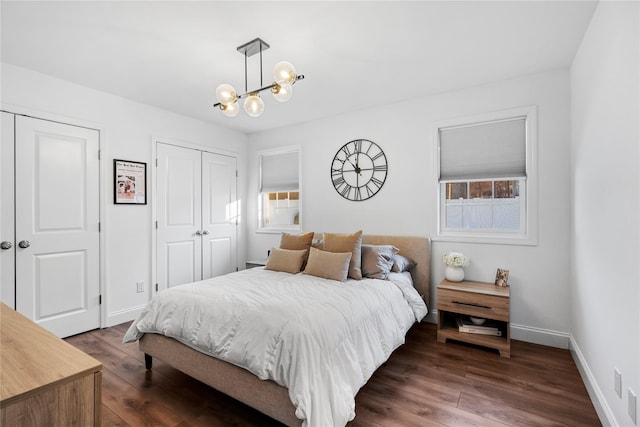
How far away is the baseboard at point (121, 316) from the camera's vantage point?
11.0 feet

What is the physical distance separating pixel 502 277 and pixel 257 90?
281 cm

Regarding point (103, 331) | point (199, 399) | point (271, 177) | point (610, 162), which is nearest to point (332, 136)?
point (271, 177)

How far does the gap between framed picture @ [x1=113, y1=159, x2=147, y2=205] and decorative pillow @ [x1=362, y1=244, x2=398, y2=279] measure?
2774 millimetres

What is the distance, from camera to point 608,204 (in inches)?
68.9

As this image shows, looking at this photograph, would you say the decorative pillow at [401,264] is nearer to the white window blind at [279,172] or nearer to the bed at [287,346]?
the bed at [287,346]

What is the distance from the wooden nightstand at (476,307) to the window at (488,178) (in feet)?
1.87

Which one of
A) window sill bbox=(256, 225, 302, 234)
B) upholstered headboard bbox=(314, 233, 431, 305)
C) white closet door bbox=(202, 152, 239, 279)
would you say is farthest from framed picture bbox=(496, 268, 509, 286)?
white closet door bbox=(202, 152, 239, 279)

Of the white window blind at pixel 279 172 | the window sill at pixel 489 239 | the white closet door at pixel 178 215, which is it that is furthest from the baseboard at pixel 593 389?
the white closet door at pixel 178 215

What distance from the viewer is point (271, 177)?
484cm

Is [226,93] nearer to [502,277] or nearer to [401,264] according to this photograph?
[401,264]

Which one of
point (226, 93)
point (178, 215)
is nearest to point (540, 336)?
point (226, 93)

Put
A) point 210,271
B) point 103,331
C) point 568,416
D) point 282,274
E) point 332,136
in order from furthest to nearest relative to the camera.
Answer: point 210,271
point 332,136
point 103,331
point 282,274
point 568,416

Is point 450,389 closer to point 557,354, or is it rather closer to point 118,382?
point 557,354

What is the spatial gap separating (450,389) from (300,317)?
1.30m
